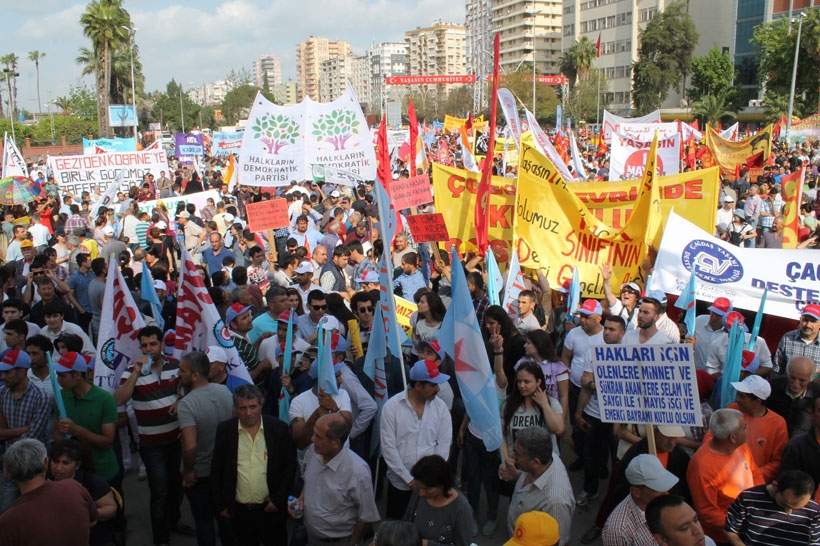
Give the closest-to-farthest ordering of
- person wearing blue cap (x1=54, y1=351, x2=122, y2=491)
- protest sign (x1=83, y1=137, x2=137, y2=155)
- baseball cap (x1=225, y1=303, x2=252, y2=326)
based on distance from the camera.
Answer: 1. person wearing blue cap (x1=54, y1=351, x2=122, y2=491)
2. baseball cap (x1=225, y1=303, x2=252, y2=326)
3. protest sign (x1=83, y1=137, x2=137, y2=155)

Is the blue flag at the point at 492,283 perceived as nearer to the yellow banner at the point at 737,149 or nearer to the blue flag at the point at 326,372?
the blue flag at the point at 326,372

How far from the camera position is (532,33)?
437 feet

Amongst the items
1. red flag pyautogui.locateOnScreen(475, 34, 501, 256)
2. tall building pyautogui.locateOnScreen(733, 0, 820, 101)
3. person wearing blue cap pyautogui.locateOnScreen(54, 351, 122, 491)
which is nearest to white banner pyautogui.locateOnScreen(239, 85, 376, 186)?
red flag pyautogui.locateOnScreen(475, 34, 501, 256)

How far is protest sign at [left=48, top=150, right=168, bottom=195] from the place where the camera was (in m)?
17.4

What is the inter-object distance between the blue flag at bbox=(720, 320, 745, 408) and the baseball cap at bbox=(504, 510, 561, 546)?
96.3 inches

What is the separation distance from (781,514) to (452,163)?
21211 mm

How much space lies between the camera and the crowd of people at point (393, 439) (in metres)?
3.82

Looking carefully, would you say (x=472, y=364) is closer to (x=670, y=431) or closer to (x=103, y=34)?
(x=670, y=431)

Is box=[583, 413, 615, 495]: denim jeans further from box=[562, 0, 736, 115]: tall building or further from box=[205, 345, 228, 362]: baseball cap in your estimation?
box=[562, 0, 736, 115]: tall building

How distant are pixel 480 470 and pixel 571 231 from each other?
11.7ft

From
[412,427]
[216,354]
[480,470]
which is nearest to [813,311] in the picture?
[480,470]

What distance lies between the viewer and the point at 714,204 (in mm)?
9086

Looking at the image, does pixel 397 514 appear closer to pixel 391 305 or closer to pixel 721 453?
pixel 391 305

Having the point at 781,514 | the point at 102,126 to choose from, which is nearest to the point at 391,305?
the point at 781,514
